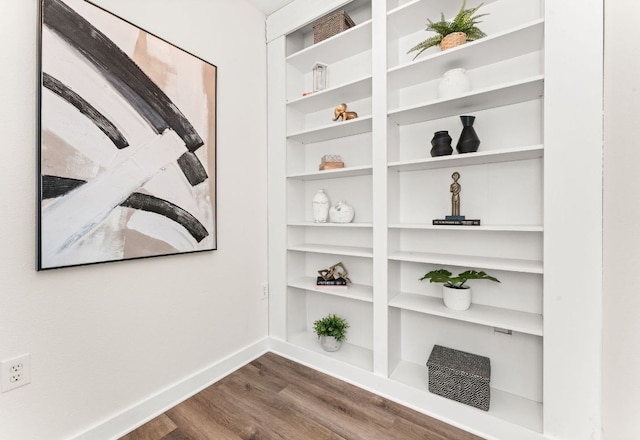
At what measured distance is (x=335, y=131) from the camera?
199cm

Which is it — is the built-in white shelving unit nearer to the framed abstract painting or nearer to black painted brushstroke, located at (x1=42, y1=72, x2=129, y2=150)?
the framed abstract painting

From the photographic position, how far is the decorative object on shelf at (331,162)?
6.58 ft

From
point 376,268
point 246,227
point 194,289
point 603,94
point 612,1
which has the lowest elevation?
point 194,289

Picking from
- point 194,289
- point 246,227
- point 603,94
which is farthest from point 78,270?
point 603,94

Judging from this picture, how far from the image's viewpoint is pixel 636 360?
792 millimetres

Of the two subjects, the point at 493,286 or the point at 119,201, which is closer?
the point at 119,201

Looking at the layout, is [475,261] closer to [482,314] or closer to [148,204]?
[482,314]

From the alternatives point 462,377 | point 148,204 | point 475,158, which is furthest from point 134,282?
point 475,158

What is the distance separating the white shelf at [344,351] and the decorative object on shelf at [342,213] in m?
0.90

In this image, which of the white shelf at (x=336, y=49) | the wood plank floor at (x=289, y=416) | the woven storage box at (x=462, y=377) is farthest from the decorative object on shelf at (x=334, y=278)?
the white shelf at (x=336, y=49)

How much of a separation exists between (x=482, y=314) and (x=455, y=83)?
3.94ft

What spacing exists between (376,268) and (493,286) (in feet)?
2.10

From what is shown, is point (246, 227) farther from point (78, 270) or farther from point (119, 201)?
point (78, 270)

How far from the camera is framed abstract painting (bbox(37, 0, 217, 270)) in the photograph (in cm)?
117
